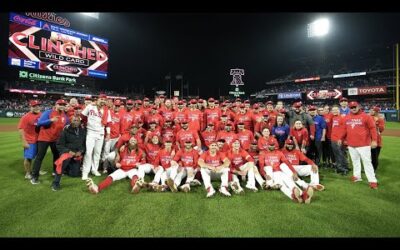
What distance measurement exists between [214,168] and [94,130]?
330cm

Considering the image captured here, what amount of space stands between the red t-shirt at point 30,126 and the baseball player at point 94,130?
1271 millimetres

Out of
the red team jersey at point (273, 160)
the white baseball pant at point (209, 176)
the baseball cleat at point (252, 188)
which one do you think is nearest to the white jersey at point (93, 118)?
the white baseball pant at point (209, 176)

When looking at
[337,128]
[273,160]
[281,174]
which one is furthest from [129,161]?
[337,128]

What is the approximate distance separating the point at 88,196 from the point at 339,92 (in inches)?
1608

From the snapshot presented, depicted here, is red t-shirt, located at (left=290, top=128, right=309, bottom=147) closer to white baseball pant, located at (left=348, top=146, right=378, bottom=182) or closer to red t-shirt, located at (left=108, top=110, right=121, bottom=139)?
white baseball pant, located at (left=348, top=146, right=378, bottom=182)

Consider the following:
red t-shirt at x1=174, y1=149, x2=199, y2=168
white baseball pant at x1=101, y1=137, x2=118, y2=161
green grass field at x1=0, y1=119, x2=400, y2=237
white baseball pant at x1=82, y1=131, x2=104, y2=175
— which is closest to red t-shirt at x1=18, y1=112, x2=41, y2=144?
green grass field at x1=0, y1=119, x2=400, y2=237

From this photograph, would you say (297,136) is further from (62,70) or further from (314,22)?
(314,22)

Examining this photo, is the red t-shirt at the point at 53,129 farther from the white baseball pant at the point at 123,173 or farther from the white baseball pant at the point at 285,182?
the white baseball pant at the point at 285,182

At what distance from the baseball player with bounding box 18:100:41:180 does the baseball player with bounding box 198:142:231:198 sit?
4.34 metres

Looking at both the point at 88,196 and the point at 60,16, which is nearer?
the point at 88,196

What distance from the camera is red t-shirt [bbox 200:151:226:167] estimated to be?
18.9ft

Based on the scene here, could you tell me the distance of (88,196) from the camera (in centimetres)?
492
